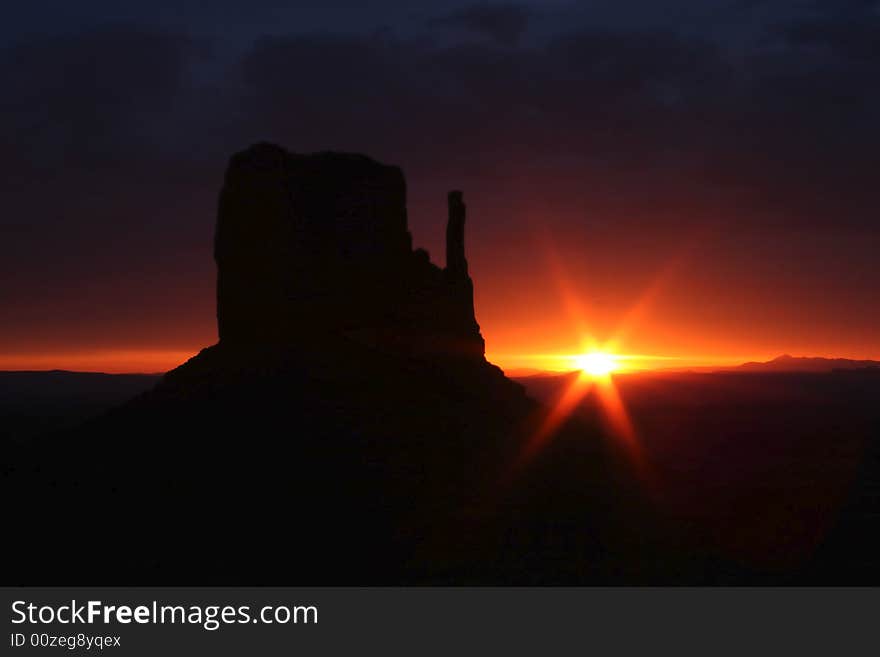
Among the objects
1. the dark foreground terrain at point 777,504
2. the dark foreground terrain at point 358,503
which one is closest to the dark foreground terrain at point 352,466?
the dark foreground terrain at point 358,503

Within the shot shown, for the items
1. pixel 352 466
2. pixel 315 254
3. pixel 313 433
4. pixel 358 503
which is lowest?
pixel 358 503

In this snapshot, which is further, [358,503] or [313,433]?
[313,433]

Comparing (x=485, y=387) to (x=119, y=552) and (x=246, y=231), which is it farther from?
(x=119, y=552)

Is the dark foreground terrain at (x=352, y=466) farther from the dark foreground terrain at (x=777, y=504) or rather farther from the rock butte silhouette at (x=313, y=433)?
the dark foreground terrain at (x=777, y=504)

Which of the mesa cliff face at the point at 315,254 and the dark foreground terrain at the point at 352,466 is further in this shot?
the mesa cliff face at the point at 315,254

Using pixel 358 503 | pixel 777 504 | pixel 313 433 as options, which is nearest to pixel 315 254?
pixel 313 433

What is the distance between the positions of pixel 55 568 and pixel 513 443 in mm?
27675

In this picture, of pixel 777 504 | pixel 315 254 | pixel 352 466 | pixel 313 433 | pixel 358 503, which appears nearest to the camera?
pixel 358 503

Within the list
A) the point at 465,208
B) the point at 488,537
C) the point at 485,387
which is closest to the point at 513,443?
the point at 485,387

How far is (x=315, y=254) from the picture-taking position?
2073 inches

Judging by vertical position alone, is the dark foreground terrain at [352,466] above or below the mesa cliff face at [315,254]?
below

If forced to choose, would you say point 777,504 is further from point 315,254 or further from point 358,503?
point 315,254

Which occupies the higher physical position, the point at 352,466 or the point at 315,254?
the point at 315,254

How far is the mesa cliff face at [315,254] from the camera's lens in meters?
52.1
